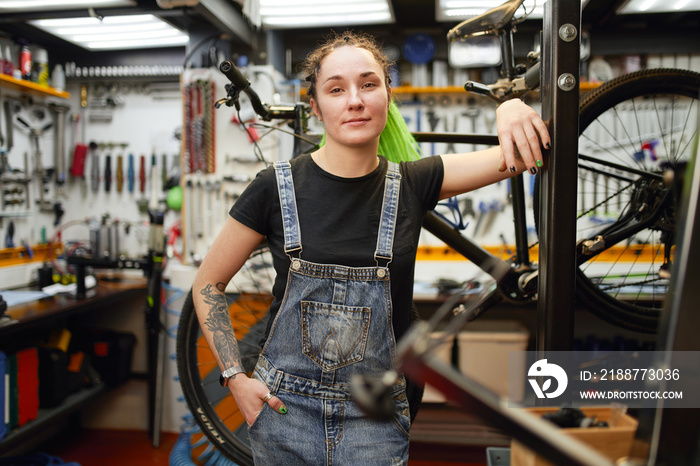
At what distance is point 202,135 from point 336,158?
93.3 inches

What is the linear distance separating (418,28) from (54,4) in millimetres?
2560

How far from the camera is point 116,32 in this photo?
11.5 feet

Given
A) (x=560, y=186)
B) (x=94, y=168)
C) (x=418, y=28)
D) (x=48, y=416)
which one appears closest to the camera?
(x=560, y=186)

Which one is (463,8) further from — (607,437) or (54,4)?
(607,437)

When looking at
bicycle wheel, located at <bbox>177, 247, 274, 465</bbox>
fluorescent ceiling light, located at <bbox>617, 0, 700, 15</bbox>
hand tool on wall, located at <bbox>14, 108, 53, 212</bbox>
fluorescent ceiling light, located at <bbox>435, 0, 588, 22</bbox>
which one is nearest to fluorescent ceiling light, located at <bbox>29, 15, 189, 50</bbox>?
hand tool on wall, located at <bbox>14, 108, 53, 212</bbox>

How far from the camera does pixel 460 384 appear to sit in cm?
50

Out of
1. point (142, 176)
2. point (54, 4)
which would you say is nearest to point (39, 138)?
point (142, 176)

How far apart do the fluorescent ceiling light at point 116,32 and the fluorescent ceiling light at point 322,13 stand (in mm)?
825

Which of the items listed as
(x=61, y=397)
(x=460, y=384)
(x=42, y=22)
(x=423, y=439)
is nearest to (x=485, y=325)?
(x=423, y=439)

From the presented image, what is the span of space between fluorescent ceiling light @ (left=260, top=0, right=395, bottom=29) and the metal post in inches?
89.3

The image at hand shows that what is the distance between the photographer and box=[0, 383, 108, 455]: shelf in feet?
7.18

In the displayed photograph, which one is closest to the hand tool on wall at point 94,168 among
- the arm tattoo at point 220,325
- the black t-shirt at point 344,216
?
the arm tattoo at point 220,325

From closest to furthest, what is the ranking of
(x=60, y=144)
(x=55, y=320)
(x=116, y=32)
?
(x=55, y=320)
(x=116, y=32)
(x=60, y=144)

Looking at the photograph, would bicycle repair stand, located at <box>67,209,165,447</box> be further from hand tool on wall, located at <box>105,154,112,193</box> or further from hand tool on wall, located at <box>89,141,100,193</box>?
hand tool on wall, located at <box>89,141,100,193</box>
